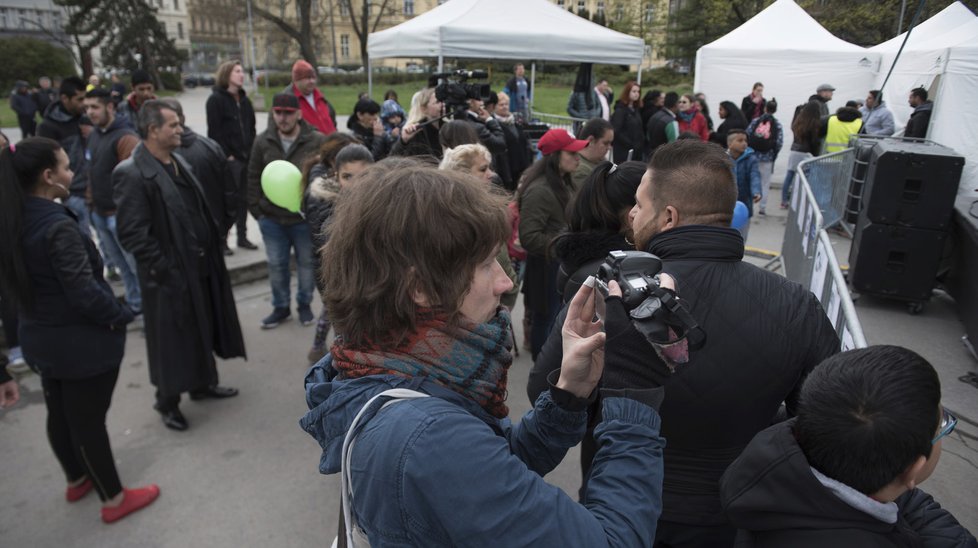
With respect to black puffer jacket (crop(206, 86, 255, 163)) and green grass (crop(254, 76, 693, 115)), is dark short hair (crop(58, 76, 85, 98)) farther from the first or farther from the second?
green grass (crop(254, 76, 693, 115))

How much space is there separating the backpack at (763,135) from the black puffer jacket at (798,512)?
8701 mm

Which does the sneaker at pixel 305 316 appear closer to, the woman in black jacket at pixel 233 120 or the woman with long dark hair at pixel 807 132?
the woman in black jacket at pixel 233 120

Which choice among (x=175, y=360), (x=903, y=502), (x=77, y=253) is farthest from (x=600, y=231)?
(x=175, y=360)

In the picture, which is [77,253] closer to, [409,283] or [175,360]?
[175,360]

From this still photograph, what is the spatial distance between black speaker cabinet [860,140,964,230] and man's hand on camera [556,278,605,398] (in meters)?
5.19


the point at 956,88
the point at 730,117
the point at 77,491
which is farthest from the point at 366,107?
the point at 956,88

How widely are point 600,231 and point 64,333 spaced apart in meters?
2.46

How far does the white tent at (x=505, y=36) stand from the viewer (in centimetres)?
924

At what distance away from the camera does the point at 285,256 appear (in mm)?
5309

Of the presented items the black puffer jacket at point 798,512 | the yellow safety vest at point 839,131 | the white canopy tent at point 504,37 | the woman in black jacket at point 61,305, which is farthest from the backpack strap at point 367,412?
the yellow safety vest at point 839,131

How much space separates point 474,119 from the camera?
575 centimetres

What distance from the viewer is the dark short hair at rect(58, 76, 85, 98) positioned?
6.44 metres

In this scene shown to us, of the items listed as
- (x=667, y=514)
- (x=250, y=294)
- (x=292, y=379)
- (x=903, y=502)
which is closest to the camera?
(x=903, y=502)

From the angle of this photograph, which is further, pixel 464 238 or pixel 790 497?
pixel 790 497
